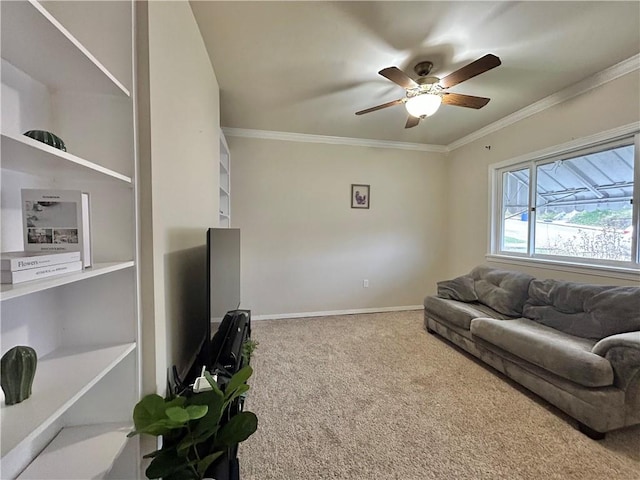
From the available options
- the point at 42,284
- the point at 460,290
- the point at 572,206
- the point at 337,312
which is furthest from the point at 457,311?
the point at 42,284

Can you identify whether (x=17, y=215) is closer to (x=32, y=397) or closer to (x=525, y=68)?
(x=32, y=397)

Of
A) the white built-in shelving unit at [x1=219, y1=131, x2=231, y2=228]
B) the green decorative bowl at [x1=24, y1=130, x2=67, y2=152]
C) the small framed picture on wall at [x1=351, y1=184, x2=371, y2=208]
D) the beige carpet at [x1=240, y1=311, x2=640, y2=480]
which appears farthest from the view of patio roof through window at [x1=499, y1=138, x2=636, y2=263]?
the green decorative bowl at [x1=24, y1=130, x2=67, y2=152]

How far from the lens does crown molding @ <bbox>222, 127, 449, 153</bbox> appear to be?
3895 mm

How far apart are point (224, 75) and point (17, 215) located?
2.10m

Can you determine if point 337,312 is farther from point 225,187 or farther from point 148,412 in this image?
point 148,412

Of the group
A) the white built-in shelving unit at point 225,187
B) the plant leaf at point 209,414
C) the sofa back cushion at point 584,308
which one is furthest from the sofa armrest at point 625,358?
the white built-in shelving unit at point 225,187

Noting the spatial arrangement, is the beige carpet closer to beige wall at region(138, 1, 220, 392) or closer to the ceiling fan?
beige wall at region(138, 1, 220, 392)

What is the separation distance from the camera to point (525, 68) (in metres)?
2.42

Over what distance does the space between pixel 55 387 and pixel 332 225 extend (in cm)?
360

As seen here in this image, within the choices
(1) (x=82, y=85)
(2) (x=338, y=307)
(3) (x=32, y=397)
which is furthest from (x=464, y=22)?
(2) (x=338, y=307)

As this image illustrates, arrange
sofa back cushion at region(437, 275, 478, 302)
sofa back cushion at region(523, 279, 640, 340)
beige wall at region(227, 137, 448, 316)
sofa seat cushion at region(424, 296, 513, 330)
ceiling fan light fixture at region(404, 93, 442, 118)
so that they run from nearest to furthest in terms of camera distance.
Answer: sofa back cushion at region(523, 279, 640, 340) < ceiling fan light fixture at region(404, 93, 442, 118) < sofa seat cushion at region(424, 296, 513, 330) < sofa back cushion at region(437, 275, 478, 302) < beige wall at region(227, 137, 448, 316)

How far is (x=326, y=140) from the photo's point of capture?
4164 millimetres

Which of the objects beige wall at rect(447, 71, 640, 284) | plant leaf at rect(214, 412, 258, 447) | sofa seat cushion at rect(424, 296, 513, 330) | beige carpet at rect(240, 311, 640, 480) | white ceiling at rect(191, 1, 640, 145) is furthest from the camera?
sofa seat cushion at rect(424, 296, 513, 330)

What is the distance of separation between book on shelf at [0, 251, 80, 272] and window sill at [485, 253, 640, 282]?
12.0ft
